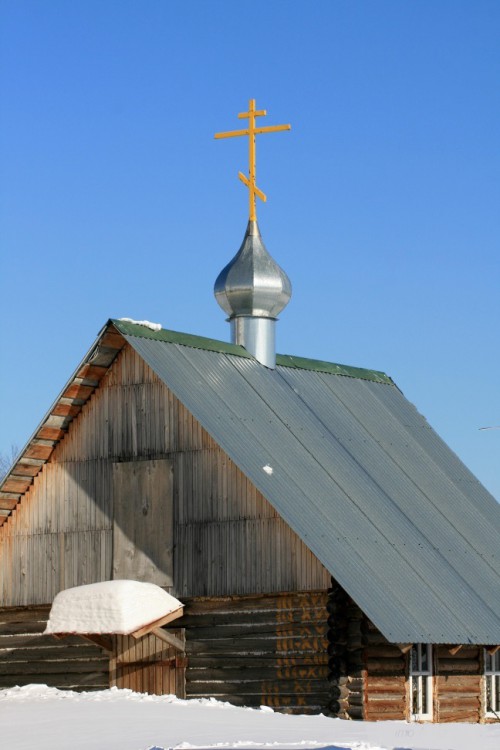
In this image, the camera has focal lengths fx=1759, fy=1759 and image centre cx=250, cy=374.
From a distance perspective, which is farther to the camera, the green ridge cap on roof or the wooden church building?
the green ridge cap on roof

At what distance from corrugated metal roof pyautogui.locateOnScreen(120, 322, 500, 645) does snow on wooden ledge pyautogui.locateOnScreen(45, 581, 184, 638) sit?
8.38 feet

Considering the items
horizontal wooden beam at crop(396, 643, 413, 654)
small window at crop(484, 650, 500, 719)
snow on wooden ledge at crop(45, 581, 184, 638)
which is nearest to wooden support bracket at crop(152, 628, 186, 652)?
snow on wooden ledge at crop(45, 581, 184, 638)

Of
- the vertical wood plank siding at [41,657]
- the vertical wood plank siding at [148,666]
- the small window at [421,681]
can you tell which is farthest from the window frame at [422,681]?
the vertical wood plank siding at [41,657]

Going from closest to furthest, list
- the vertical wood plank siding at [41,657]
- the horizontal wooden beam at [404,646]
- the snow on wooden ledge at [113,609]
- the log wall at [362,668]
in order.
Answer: the horizontal wooden beam at [404,646], the log wall at [362,668], the snow on wooden ledge at [113,609], the vertical wood plank siding at [41,657]

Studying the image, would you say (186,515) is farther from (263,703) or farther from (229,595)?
(263,703)

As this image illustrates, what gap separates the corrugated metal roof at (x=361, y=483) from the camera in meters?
28.5

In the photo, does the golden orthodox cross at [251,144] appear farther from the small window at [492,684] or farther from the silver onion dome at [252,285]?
the small window at [492,684]

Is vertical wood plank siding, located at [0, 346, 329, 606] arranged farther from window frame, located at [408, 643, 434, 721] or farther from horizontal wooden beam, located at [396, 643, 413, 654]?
window frame, located at [408, 643, 434, 721]

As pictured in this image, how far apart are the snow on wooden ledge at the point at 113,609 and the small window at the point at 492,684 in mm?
5674

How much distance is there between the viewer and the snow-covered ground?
2270 cm

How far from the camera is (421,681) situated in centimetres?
2948

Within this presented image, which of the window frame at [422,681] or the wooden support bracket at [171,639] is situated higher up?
the wooden support bracket at [171,639]

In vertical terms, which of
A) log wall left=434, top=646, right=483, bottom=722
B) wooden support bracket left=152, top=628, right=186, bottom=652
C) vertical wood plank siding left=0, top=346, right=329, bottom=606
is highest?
vertical wood plank siding left=0, top=346, right=329, bottom=606

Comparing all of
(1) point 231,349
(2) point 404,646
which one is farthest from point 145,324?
(2) point 404,646
